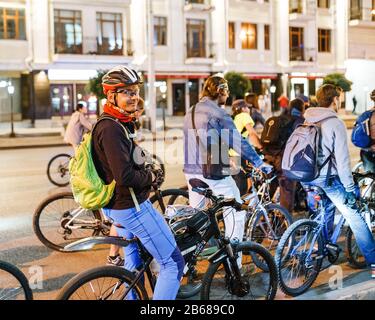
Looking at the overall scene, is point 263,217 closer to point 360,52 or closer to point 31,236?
point 31,236

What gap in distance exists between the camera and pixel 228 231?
5613 millimetres

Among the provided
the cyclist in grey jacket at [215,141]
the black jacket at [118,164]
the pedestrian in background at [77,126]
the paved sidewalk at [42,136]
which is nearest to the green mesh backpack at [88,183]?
the black jacket at [118,164]

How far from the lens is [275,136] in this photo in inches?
301

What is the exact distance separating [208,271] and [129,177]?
1.13m

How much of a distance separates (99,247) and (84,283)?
3.57m

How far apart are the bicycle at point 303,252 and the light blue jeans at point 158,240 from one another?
4.48 feet

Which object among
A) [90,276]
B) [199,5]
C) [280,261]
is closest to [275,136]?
[280,261]

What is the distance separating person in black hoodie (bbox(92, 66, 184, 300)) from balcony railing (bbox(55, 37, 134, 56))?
109 ft

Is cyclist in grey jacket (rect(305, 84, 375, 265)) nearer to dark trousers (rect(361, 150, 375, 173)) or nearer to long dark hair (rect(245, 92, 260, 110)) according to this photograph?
dark trousers (rect(361, 150, 375, 173))

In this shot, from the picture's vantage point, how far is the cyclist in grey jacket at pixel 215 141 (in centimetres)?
553

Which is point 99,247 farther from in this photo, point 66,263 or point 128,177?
point 128,177

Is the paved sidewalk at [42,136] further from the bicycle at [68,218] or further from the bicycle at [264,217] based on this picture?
the bicycle at [264,217]

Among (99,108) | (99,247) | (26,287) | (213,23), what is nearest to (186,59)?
(213,23)

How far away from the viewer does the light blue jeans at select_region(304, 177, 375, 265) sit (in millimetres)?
5496
